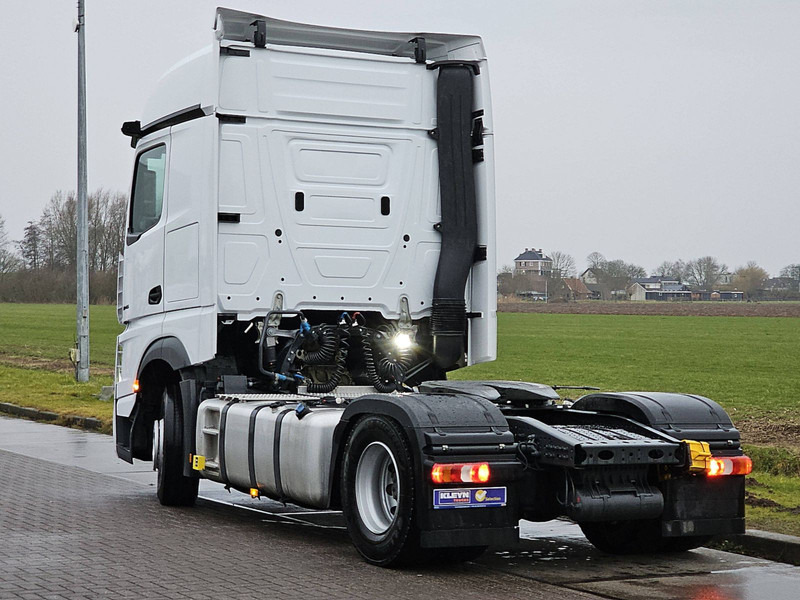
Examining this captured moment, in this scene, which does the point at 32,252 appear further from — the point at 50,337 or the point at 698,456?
the point at 698,456

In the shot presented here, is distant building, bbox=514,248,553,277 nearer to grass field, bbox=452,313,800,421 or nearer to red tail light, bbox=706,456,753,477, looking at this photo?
grass field, bbox=452,313,800,421

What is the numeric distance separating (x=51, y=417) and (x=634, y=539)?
46.2 feet

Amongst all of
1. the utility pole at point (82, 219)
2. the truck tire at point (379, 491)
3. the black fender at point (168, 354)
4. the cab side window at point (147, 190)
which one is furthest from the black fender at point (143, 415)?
the utility pole at point (82, 219)

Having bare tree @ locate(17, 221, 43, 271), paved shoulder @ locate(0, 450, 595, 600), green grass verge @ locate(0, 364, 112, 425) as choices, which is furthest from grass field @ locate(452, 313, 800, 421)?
bare tree @ locate(17, 221, 43, 271)

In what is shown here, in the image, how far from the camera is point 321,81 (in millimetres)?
10477

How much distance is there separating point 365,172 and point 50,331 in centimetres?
5201

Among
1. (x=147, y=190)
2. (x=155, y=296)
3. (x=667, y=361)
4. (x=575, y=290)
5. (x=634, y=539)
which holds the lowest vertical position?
(x=667, y=361)

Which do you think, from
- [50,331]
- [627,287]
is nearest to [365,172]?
[50,331]

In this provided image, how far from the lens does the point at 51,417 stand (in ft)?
66.7

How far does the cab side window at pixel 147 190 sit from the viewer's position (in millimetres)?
10953

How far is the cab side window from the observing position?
10953 mm

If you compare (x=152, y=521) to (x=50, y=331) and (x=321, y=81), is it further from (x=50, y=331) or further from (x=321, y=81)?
(x=50, y=331)

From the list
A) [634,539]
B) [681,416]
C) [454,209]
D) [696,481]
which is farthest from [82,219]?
[696,481]

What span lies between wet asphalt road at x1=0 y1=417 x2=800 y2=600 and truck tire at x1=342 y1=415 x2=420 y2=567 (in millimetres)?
153
